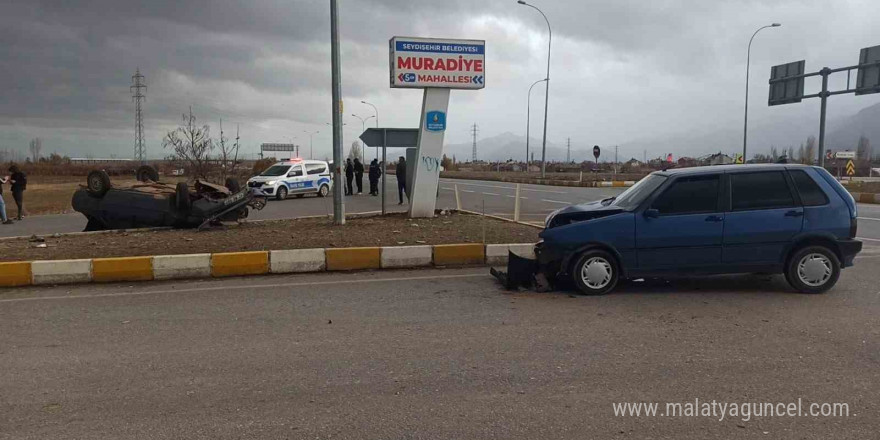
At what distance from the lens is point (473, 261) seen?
9.34 meters

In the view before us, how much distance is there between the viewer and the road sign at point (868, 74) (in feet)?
84.6

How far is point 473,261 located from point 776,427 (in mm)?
6075

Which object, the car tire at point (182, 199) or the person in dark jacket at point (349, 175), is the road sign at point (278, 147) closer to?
the person in dark jacket at point (349, 175)

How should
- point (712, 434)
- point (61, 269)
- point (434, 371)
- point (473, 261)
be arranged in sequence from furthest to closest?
point (473, 261), point (61, 269), point (434, 371), point (712, 434)

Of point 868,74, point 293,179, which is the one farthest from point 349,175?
point 868,74

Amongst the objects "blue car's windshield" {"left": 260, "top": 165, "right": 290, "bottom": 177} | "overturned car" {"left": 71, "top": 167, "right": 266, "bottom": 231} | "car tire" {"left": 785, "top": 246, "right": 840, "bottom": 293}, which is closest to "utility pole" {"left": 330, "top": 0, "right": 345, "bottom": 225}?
"overturned car" {"left": 71, "top": 167, "right": 266, "bottom": 231}

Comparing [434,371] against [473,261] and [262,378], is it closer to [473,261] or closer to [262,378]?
[262,378]

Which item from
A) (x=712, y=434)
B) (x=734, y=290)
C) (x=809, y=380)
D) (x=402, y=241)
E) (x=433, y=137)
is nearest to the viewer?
(x=712, y=434)

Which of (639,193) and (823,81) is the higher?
(823,81)

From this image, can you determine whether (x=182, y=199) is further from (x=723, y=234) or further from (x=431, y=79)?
(x=723, y=234)

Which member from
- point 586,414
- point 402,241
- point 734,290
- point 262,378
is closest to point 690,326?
point 734,290

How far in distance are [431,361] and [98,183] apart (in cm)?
1137

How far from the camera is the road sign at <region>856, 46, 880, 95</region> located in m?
25.8

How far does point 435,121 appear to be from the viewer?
13.3 meters
